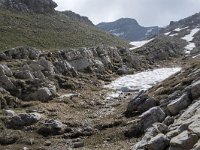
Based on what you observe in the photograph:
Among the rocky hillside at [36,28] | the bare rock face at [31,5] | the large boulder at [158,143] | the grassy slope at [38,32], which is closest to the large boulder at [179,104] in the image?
the large boulder at [158,143]

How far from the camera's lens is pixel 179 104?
27031mm

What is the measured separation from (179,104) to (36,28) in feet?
351

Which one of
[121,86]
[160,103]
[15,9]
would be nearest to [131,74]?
[121,86]

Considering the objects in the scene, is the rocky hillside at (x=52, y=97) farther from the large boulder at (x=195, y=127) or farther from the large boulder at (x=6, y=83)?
the large boulder at (x=195, y=127)

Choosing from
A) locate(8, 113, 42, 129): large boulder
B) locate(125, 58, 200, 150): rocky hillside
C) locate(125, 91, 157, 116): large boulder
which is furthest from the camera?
locate(125, 91, 157, 116): large boulder

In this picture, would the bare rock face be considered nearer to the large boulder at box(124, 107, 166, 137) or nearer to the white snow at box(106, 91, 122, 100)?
the white snow at box(106, 91, 122, 100)

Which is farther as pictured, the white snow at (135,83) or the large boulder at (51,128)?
the white snow at (135,83)

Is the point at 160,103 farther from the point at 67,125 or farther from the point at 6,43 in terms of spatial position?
the point at 6,43

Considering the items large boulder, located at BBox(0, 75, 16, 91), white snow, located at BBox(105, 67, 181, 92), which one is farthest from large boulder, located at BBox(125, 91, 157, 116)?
white snow, located at BBox(105, 67, 181, 92)

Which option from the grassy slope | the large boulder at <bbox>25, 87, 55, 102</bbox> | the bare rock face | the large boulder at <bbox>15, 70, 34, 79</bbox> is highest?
the bare rock face

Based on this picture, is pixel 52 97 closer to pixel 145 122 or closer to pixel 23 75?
pixel 23 75

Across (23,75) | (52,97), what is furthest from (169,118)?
(23,75)

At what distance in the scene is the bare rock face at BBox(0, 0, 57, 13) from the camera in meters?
148

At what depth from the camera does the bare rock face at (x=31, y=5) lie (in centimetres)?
14836
